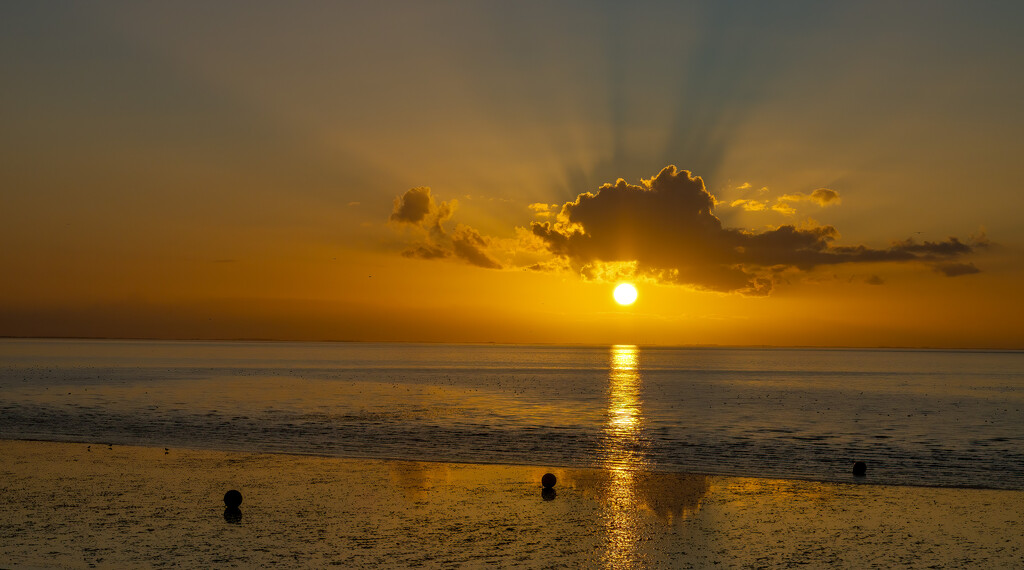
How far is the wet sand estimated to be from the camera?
18203 millimetres

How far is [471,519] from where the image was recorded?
71.9 ft

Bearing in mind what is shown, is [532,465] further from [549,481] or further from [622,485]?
[549,481]

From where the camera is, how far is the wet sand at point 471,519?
1820 cm

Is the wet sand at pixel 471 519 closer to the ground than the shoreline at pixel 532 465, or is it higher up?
higher up

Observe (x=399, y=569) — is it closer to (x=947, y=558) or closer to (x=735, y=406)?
(x=947, y=558)

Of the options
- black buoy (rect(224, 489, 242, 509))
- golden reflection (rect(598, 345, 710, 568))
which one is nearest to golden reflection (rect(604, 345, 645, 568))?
golden reflection (rect(598, 345, 710, 568))

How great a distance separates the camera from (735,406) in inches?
2977

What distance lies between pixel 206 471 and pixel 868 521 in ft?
78.8

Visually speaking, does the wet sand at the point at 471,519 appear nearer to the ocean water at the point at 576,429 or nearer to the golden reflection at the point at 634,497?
the golden reflection at the point at 634,497

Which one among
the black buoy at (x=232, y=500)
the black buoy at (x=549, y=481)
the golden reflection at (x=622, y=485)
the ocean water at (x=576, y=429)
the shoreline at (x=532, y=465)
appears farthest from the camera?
the ocean water at (x=576, y=429)

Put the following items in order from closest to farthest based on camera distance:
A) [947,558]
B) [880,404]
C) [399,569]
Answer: [399,569], [947,558], [880,404]

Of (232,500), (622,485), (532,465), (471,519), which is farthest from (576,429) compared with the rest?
(232,500)

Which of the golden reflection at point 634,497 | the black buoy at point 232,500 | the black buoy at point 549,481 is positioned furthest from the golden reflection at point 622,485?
the black buoy at point 232,500

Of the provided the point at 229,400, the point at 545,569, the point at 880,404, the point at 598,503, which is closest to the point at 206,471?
the point at 598,503
